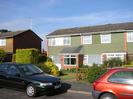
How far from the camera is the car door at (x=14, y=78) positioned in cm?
1347

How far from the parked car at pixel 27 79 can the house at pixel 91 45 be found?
71.3 ft

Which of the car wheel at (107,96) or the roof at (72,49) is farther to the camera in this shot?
the roof at (72,49)

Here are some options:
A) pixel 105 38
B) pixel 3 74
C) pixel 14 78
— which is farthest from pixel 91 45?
pixel 14 78

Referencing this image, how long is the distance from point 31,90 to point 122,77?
5118 mm

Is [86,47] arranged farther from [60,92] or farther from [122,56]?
[60,92]

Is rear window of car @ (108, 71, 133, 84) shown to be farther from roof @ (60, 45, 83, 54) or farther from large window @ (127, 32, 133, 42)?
roof @ (60, 45, 83, 54)

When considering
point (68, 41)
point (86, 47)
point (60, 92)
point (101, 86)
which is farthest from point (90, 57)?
point (101, 86)

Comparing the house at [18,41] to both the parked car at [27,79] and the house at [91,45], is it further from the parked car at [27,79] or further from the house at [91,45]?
the parked car at [27,79]

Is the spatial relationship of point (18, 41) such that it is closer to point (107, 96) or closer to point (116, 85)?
point (107, 96)

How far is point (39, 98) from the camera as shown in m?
12.6

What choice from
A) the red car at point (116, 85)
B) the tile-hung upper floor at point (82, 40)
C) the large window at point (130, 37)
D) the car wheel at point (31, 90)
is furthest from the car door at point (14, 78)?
the tile-hung upper floor at point (82, 40)

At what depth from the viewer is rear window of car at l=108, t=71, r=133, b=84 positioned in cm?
939

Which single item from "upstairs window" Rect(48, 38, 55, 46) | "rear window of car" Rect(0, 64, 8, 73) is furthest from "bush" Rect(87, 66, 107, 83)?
"upstairs window" Rect(48, 38, 55, 46)

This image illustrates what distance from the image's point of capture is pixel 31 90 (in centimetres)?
1293
